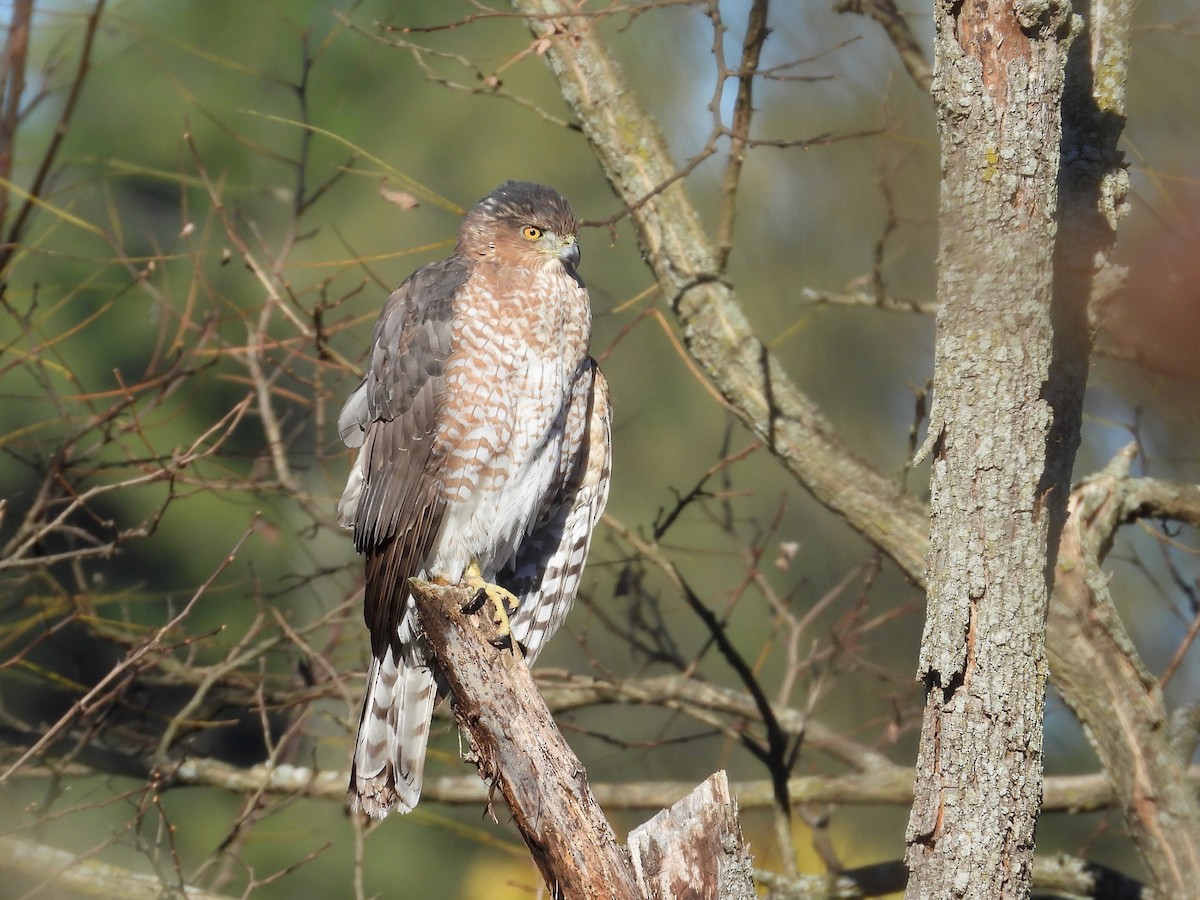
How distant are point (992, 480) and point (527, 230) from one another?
1.69 m

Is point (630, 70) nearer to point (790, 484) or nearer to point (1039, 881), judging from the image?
point (1039, 881)

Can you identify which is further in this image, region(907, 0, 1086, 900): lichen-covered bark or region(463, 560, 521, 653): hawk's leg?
region(463, 560, 521, 653): hawk's leg

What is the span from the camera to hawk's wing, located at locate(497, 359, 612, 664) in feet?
11.6

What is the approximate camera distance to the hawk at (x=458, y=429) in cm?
326

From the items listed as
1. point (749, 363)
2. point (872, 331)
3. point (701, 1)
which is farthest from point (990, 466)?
point (872, 331)

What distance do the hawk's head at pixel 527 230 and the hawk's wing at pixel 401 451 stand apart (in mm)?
162

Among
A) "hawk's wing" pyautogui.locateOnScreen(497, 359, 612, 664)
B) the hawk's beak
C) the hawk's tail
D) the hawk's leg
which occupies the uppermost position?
the hawk's beak

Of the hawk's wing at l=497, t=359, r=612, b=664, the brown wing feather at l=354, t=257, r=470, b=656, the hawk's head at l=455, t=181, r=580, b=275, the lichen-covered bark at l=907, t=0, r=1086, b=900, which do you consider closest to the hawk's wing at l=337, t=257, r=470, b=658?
the brown wing feather at l=354, t=257, r=470, b=656

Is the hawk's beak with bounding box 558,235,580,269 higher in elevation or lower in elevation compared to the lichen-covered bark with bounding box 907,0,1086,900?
higher

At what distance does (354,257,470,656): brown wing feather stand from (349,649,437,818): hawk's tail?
4.0 inches

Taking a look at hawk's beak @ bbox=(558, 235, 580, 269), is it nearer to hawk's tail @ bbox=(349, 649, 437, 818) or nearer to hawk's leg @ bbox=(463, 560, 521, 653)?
hawk's leg @ bbox=(463, 560, 521, 653)

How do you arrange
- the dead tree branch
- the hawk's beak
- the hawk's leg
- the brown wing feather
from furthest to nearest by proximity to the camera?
the hawk's beak
the brown wing feather
the hawk's leg
the dead tree branch

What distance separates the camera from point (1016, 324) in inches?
92.1

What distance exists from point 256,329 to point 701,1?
1812 millimetres
